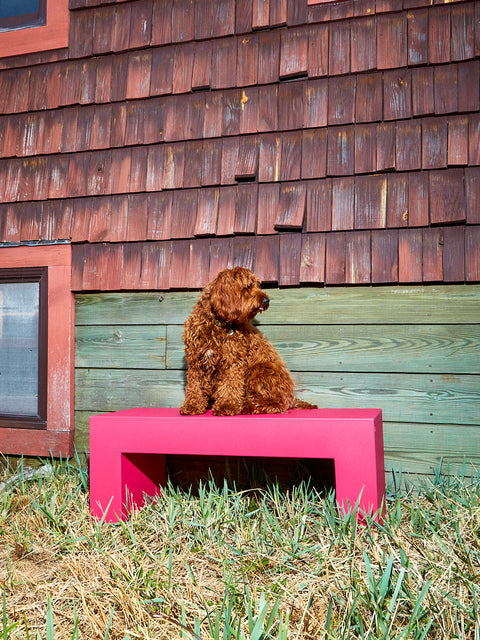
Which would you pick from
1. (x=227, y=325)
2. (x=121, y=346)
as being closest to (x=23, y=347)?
(x=121, y=346)

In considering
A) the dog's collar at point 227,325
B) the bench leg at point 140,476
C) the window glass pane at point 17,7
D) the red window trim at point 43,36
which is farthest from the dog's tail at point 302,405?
the window glass pane at point 17,7

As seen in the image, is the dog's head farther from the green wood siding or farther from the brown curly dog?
the green wood siding

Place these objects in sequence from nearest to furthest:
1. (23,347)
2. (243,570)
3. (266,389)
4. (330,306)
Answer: (243,570)
(266,389)
(330,306)
(23,347)

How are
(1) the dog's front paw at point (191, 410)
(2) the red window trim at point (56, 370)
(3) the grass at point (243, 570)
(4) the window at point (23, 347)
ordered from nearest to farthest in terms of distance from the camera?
(3) the grass at point (243, 570) < (1) the dog's front paw at point (191, 410) < (2) the red window trim at point (56, 370) < (4) the window at point (23, 347)

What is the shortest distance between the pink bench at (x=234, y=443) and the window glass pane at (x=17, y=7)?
9.74 ft

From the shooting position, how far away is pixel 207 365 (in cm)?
272

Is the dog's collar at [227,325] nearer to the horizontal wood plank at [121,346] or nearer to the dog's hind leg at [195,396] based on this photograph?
the dog's hind leg at [195,396]

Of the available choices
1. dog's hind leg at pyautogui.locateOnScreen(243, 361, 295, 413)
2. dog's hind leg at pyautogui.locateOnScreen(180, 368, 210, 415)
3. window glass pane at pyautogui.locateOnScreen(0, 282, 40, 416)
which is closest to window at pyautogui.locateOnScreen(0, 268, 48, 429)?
window glass pane at pyautogui.locateOnScreen(0, 282, 40, 416)

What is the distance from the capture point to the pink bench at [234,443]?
2.39 meters

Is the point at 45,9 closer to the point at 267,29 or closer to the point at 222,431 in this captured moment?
the point at 267,29

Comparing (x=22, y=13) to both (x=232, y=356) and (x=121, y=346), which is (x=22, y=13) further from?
(x=232, y=356)

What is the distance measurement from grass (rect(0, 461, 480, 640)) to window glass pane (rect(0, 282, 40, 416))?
90 centimetres

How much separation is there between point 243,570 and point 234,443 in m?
0.60

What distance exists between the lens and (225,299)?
2.58 m
